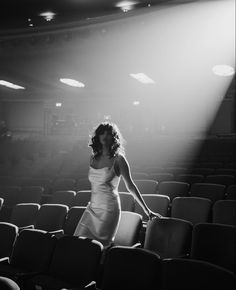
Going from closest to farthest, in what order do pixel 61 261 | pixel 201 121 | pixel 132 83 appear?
pixel 61 261
pixel 132 83
pixel 201 121

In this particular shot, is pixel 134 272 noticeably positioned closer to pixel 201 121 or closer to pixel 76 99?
pixel 201 121

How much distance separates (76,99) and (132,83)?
3374 mm

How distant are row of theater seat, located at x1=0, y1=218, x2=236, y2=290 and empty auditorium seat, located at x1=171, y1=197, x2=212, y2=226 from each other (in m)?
0.75

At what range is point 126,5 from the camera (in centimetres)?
586

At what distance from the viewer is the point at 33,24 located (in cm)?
672

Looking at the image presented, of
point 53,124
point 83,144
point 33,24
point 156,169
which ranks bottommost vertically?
point 156,169

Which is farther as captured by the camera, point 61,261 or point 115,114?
point 115,114

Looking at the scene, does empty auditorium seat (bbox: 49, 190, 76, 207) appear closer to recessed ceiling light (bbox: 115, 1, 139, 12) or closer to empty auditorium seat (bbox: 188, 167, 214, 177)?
empty auditorium seat (bbox: 188, 167, 214, 177)

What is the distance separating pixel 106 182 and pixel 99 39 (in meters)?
4.80

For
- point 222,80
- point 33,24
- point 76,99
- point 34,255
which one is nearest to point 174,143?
point 222,80

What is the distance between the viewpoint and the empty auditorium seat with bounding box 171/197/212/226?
140 inches

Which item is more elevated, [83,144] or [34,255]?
[83,144]

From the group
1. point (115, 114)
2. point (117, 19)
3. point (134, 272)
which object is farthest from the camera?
point (115, 114)

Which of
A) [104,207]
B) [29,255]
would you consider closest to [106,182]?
[104,207]
